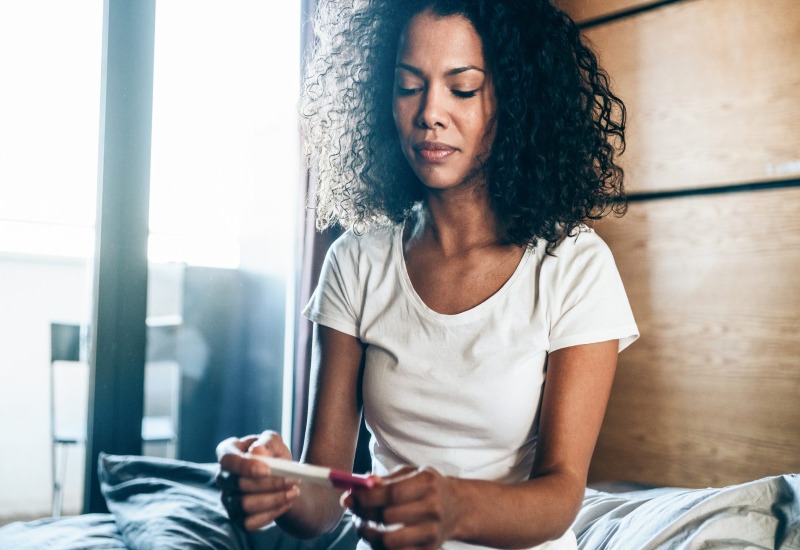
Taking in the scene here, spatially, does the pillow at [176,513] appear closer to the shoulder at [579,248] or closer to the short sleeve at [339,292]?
the short sleeve at [339,292]

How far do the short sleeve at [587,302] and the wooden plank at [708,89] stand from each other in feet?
3.66

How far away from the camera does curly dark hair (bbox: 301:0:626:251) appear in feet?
3.92

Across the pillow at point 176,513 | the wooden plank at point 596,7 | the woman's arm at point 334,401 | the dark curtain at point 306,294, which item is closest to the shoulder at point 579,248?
the woman's arm at point 334,401

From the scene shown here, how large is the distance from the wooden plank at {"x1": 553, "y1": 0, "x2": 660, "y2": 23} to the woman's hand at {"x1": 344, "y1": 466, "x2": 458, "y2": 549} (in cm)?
202

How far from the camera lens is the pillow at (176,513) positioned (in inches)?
65.8

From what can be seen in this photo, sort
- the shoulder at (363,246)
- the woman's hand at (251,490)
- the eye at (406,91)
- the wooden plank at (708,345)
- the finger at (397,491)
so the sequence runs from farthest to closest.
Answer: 1. the wooden plank at (708,345)
2. the shoulder at (363,246)
3. the eye at (406,91)
4. the woman's hand at (251,490)
5. the finger at (397,491)

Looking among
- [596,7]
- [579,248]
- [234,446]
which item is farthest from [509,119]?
[596,7]

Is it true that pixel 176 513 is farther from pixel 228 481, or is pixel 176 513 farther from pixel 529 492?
pixel 529 492

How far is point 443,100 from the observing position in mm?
1140

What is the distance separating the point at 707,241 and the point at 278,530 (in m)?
1.39

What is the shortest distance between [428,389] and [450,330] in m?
0.09

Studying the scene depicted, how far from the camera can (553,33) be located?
125 cm

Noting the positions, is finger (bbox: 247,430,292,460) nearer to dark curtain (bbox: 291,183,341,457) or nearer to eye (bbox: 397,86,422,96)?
eye (bbox: 397,86,422,96)

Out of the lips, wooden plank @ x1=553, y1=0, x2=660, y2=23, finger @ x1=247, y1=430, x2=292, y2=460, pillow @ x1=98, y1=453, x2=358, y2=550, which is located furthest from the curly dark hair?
wooden plank @ x1=553, y1=0, x2=660, y2=23
